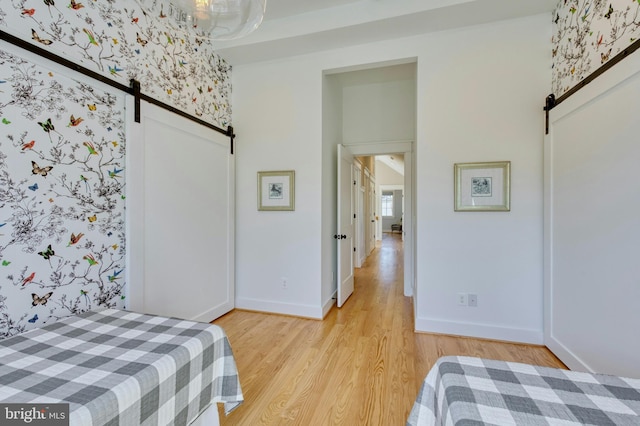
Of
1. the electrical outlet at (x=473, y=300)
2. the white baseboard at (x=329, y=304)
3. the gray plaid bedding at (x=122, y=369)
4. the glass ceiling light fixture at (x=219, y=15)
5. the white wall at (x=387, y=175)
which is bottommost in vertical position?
the white baseboard at (x=329, y=304)

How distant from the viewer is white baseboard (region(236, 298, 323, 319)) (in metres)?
2.95

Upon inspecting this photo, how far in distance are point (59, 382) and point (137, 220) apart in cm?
135

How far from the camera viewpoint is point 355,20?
244cm

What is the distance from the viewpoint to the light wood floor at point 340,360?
1600mm

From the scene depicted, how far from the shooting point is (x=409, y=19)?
7.75ft

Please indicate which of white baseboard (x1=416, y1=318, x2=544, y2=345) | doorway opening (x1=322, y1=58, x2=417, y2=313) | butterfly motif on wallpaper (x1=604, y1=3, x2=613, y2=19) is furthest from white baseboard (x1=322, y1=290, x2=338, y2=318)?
butterfly motif on wallpaper (x1=604, y1=3, x2=613, y2=19)

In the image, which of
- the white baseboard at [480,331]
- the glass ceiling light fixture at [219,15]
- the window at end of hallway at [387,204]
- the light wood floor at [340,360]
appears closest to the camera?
the glass ceiling light fixture at [219,15]

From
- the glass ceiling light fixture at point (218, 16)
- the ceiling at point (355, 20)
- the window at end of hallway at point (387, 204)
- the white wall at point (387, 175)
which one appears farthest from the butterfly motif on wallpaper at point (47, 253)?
the window at end of hallway at point (387, 204)

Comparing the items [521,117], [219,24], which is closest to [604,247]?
[521,117]

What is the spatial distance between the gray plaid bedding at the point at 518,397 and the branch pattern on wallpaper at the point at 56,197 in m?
1.91

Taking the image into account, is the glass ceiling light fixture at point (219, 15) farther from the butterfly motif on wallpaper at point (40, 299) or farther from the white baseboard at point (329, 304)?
the white baseboard at point (329, 304)

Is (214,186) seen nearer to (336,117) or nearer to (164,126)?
(164,126)

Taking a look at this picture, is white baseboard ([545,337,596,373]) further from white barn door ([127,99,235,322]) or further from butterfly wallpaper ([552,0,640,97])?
white barn door ([127,99,235,322])

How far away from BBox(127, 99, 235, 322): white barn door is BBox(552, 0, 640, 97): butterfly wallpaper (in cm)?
304
